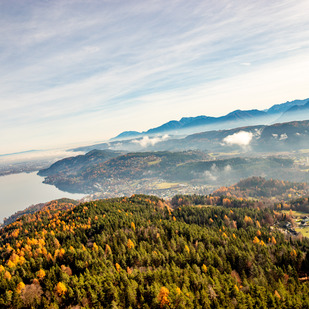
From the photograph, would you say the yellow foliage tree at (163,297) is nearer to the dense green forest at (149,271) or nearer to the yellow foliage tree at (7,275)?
the dense green forest at (149,271)

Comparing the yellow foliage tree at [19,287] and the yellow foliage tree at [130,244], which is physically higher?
the yellow foliage tree at [19,287]

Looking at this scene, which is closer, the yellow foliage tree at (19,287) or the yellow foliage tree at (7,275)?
the yellow foliage tree at (19,287)

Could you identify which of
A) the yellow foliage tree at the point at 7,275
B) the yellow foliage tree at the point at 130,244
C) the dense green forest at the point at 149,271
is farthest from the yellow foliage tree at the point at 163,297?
the yellow foliage tree at the point at 7,275

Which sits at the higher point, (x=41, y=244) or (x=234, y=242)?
(x=41, y=244)

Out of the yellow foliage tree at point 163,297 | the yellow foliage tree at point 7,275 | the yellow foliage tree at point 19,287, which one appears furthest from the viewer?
the yellow foliage tree at point 7,275

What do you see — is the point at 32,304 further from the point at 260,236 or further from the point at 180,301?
the point at 260,236

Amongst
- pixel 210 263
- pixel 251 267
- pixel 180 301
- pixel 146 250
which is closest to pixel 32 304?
pixel 180 301

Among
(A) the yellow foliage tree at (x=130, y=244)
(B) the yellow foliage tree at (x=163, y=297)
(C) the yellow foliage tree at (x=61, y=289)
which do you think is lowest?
(A) the yellow foliage tree at (x=130, y=244)

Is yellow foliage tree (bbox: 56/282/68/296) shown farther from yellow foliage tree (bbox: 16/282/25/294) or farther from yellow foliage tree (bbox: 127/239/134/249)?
yellow foliage tree (bbox: 127/239/134/249)

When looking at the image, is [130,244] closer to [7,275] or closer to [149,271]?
[149,271]
